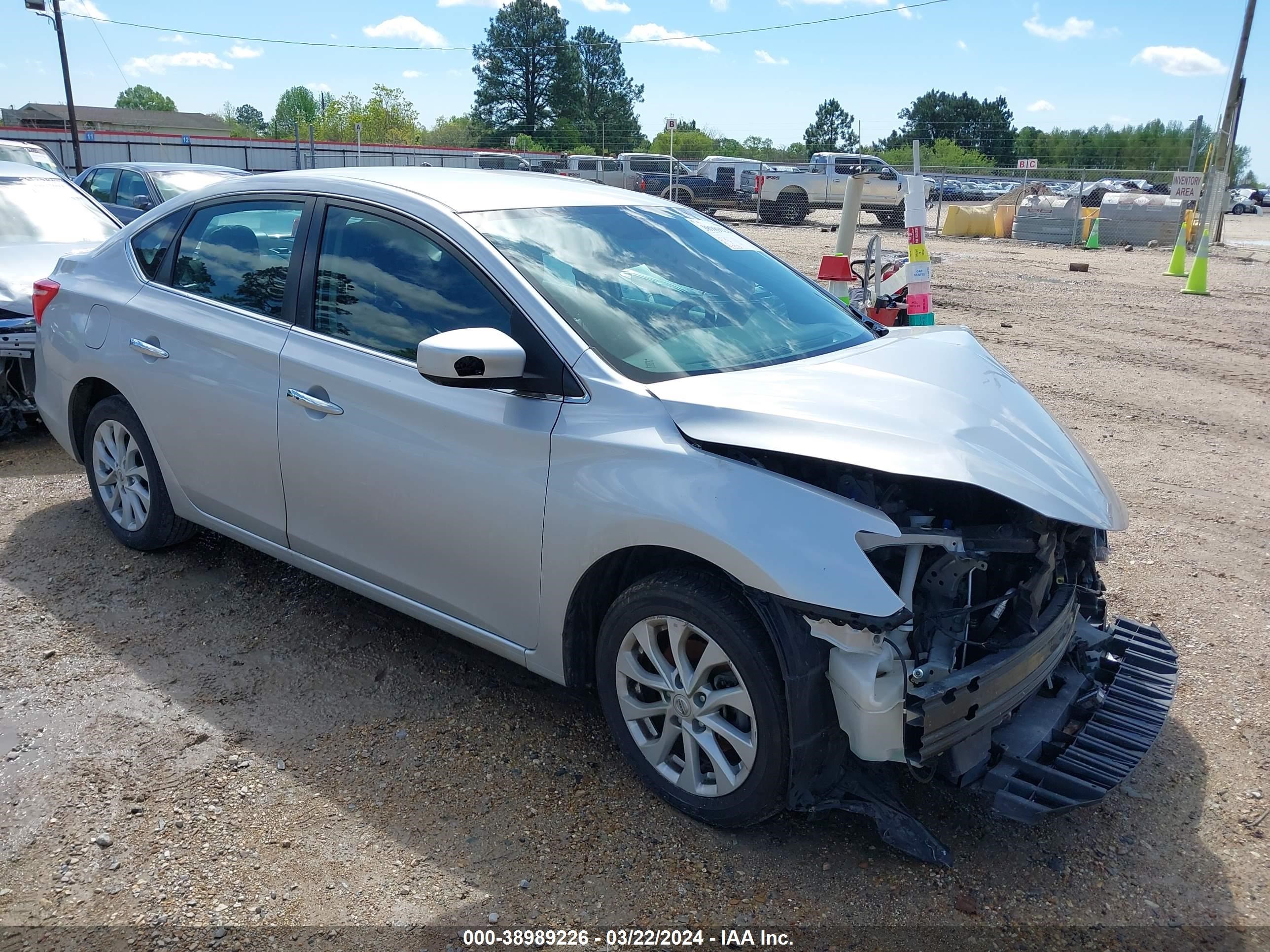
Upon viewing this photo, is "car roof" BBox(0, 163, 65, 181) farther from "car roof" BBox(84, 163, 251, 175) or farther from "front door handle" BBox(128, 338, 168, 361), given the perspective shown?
"front door handle" BBox(128, 338, 168, 361)

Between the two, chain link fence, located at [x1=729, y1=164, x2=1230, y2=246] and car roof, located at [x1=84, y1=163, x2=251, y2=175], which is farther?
chain link fence, located at [x1=729, y1=164, x2=1230, y2=246]

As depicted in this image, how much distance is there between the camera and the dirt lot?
259 cm

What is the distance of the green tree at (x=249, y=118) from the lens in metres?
106

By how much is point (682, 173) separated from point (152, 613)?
32.6 m

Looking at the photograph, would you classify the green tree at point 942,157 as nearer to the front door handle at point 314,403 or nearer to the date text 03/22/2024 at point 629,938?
the front door handle at point 314,403

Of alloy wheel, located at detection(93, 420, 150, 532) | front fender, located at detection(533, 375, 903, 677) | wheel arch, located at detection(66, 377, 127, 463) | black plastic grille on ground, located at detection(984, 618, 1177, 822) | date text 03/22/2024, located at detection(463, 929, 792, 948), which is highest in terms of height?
front fender, located at detection(533, 375, 903, 677)

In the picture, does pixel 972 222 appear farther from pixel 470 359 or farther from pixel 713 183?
pixel 470 359

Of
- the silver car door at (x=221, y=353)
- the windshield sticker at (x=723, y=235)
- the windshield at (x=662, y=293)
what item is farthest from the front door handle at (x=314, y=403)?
the windshield sticker at (x=723, y=235)

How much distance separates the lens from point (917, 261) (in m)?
5.89

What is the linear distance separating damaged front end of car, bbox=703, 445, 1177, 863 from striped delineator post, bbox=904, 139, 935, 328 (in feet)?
10.1

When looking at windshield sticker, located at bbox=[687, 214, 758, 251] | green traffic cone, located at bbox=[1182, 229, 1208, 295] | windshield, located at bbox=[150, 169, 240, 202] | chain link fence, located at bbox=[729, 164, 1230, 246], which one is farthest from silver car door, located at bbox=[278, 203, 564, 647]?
chain link fence, located at bbox=[729, 164, 1230, 246]

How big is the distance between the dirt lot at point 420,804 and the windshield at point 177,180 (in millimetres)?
8017

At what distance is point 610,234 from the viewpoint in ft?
11.7

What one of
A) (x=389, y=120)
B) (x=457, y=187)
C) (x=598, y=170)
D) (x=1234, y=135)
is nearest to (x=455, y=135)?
(x=389, y=120)
